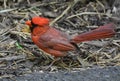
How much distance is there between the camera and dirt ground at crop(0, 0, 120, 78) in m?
5.33

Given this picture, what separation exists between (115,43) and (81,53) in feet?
1.65

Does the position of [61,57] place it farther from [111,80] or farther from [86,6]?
[86,6]

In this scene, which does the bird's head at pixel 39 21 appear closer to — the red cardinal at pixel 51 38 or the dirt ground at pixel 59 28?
the red cardinal at pixel 51 38

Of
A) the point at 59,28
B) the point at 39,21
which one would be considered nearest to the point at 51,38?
the point at 39,21

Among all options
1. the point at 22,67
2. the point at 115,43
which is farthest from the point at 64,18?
the point at 22,67

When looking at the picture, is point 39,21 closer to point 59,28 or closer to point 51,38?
point 51,38

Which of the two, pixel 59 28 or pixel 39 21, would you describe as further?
pixel 59 28

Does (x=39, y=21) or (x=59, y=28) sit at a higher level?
(x=39, y=21)

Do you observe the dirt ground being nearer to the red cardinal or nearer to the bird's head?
the red cardinal

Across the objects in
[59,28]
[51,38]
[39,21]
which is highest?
[39,21]

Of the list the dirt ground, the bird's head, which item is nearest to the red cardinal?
the bird's head

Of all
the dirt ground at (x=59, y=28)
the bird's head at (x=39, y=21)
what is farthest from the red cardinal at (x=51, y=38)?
the dirt ground at (x=59, y=28)

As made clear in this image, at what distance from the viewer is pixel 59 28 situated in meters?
6.20

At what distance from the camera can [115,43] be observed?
583 cm
